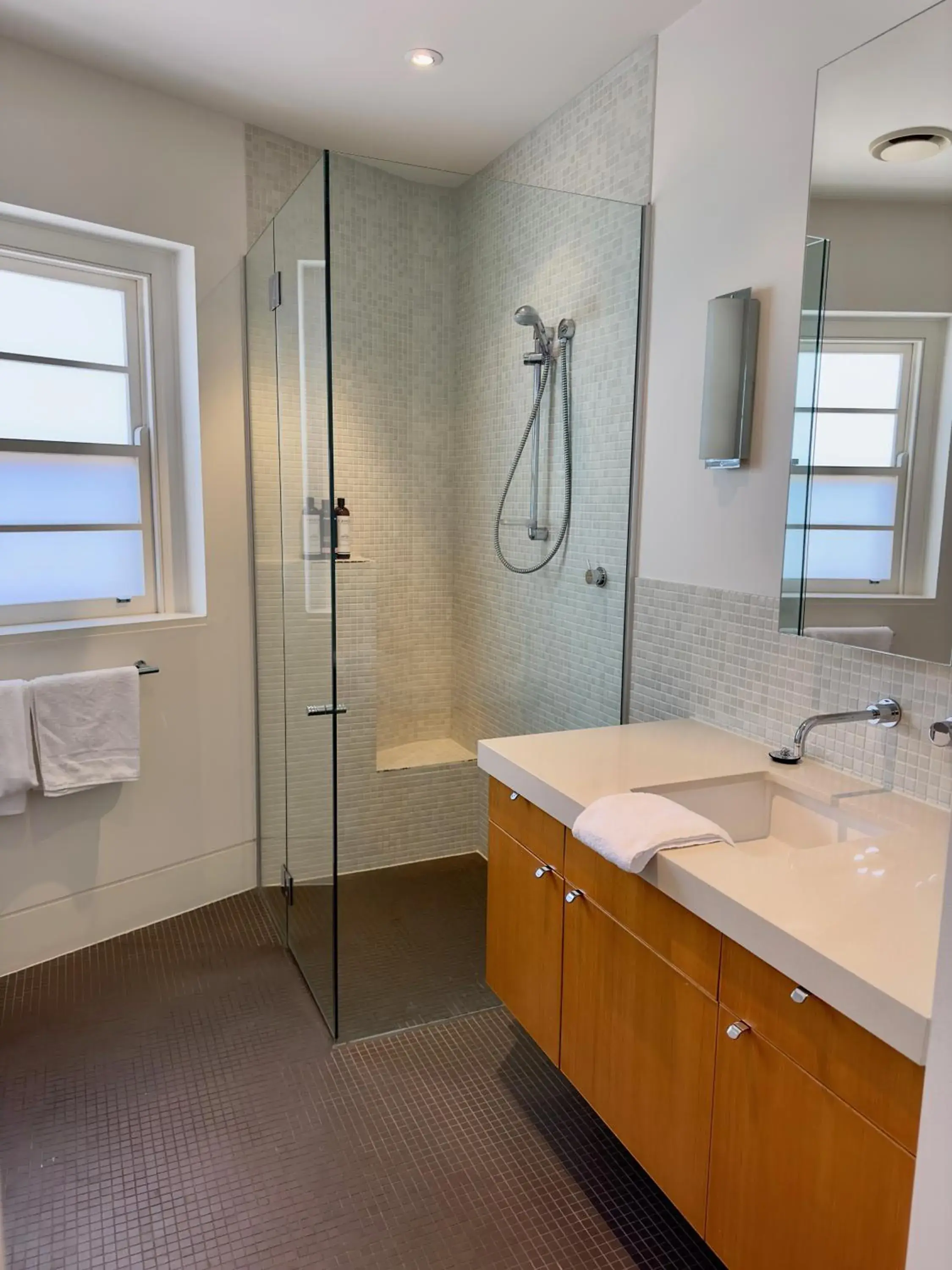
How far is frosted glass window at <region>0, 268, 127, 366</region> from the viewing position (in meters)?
2.61

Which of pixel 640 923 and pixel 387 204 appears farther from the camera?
pixel 387 204

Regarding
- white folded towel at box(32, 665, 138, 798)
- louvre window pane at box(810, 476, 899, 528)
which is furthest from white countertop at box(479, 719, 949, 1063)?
white folded towel at box(32, 665, 138, 798)

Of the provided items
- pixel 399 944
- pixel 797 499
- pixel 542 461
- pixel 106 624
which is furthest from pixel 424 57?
pixel 399 944

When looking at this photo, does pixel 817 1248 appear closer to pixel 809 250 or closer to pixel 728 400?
pixel 728 400

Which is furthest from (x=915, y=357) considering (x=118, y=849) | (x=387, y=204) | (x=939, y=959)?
(x=118, y=849)

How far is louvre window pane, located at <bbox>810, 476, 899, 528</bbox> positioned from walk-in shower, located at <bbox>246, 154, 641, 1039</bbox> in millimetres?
727

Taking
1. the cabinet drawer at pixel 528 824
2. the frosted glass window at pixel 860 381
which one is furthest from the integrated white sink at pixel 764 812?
the frosted glass window at pixel 860 381

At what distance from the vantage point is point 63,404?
2.73 m

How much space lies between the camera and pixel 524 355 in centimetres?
273

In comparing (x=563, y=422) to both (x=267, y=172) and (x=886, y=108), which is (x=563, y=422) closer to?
(x=886, y=108)

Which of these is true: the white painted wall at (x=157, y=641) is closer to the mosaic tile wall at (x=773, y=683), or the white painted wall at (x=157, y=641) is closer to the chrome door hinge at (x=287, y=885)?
the chrome door hinge at (x=287, y=885)

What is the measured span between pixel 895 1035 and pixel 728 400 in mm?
1467

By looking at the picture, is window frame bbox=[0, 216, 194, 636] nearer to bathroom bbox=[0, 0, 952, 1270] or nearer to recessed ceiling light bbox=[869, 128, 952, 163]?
bathroom bbox=[0, 0, 952, 1270]

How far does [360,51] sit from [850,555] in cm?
191
